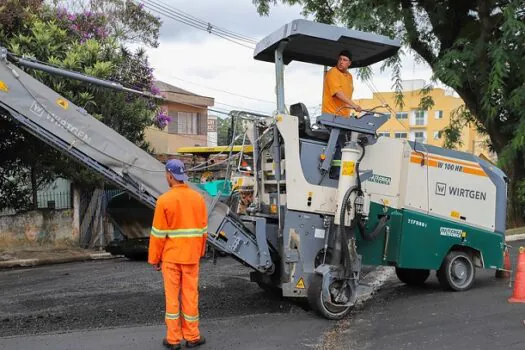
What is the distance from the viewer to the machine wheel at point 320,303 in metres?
6.30

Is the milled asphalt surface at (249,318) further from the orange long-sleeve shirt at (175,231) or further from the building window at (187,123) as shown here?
the building window at (187,123)

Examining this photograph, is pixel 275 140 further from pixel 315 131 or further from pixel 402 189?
pixel 402 189

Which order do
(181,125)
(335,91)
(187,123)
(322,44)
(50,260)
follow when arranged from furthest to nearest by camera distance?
(187,123) < (181,125) < (50,260) < (322,44) < (335,91)

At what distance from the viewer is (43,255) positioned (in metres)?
12.3

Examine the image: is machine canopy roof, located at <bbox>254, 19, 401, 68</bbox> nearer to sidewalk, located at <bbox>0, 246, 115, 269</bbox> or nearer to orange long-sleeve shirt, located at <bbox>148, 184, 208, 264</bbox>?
orange long-sleeve shirt, located at <bbox>148, 184, 208, 264</bbox>

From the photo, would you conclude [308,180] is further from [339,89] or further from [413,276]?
[413,276]

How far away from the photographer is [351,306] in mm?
6566

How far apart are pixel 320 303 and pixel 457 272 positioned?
2581mm

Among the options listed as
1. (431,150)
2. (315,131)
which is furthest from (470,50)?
(315,131)

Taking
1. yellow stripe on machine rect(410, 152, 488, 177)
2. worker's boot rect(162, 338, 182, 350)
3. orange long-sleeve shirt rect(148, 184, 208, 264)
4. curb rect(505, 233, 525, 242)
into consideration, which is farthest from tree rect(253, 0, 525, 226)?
worker's boot rect(162, 338, 182, 350)

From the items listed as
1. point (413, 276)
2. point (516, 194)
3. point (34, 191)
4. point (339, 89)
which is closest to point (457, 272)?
point (413, 276)

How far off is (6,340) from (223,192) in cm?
288

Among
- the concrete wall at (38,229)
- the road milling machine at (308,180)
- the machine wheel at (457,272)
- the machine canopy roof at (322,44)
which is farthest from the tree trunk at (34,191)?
the machine wheel at (457,272)

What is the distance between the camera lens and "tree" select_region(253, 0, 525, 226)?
42.0 ft
